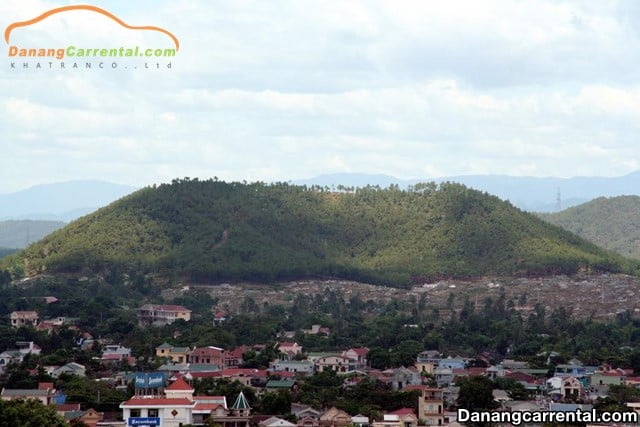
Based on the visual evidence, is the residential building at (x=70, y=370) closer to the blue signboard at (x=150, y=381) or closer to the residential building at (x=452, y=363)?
the blue signboard at (x=150, y=381)

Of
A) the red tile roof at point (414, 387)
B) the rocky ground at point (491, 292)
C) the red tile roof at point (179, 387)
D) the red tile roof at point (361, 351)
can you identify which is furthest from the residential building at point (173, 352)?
the rocky ground at point (491, 292)

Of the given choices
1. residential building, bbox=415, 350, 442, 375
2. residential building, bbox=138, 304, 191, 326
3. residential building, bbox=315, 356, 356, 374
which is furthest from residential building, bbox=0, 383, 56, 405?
residential building, bbox=138, 304, 191, 326

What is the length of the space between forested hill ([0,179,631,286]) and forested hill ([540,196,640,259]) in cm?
3914

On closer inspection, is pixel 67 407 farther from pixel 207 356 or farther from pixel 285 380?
pixel 207 356

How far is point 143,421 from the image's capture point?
4438cm

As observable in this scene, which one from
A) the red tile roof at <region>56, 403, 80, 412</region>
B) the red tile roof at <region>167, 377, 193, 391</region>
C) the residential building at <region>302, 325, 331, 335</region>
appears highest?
the residential building at <region>302, 325, 331, 335</region>

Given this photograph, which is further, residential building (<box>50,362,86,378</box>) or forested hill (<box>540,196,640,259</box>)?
forested hill (<box>540,196,640,259</box>)

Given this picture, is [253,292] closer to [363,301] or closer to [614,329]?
[363,301]

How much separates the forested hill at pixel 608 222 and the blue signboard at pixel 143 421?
121 metres

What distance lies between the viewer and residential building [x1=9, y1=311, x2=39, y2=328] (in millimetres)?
84781

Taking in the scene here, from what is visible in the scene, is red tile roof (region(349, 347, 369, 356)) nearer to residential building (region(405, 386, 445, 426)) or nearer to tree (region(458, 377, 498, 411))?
tree (region(458, 377, 498, 411))

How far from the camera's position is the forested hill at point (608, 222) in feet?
554

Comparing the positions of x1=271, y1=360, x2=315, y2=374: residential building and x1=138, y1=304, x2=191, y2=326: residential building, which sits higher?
x1=138, y1=304, x2=191, y2=326: residential building

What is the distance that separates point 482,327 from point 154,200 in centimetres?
4799
